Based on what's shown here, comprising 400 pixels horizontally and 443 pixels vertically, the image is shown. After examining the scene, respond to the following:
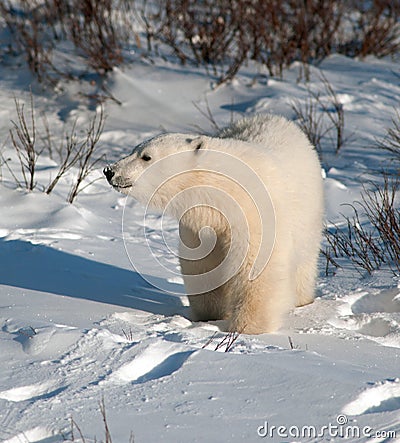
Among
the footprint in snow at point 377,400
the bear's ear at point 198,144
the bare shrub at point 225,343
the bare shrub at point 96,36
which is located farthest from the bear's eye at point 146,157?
the bare shrub at point 96,36

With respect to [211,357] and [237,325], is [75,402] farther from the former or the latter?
[237,325]

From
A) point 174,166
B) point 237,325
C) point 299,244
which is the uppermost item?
point 174,166

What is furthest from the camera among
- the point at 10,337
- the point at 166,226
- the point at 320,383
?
the point at 166,226

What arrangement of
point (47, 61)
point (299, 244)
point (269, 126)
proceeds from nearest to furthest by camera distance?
point (299, 244), point (269, 126), point (47, 61)

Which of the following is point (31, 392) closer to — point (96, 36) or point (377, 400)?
point (377, 400)

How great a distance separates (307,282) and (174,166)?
3.53 feet

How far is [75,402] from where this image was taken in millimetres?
2312

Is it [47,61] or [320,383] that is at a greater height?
[47,61]

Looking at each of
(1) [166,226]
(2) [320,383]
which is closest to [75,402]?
(2) [320,383]

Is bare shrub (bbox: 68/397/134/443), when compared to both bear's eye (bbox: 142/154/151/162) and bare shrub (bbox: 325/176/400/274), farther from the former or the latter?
bare shrub (bbox: 325/176/400/274)

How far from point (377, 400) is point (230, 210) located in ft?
3.75

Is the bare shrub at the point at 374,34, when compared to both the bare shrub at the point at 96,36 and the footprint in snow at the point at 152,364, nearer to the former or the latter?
the bare shrub at the point at 96,36

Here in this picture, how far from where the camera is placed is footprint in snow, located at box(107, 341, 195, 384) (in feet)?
8.24

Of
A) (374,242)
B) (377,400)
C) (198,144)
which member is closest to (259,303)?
(198,144)
